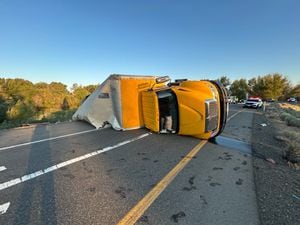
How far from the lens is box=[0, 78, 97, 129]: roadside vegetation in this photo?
13.9m

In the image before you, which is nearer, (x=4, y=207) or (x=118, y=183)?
(x=4, y=207)

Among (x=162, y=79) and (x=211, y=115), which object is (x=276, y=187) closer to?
(x=211, y=115)

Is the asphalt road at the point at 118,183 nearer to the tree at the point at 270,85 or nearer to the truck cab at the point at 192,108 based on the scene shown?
the truck cab at the point at 192,108

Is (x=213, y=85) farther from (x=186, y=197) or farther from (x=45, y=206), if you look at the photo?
(x=45, y=206)

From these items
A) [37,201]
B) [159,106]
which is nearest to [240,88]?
[159,106]

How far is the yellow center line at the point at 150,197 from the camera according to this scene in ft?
8.24

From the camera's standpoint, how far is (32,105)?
21.2m

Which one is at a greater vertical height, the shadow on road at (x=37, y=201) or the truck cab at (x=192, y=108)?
the truck cab at (x=192, y=108)

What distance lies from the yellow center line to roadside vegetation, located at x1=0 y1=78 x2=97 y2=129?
846 cm

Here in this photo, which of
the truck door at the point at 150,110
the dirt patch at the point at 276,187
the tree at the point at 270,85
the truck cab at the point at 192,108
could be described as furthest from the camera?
the tree at the point at 270,85

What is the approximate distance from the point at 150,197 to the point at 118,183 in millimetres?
712

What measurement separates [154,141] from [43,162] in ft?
10.7

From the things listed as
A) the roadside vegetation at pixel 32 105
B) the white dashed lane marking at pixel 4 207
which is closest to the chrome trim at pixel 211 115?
the white dashed lane marking at pixel 4 207

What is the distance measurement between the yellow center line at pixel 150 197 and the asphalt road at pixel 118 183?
3 cm
